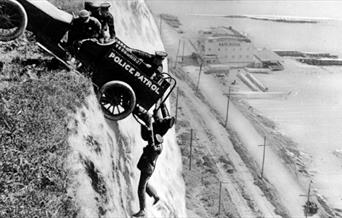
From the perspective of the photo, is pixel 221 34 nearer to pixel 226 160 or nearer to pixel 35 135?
pixel 226 160

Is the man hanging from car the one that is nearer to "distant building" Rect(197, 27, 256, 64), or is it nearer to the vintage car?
the vintage car

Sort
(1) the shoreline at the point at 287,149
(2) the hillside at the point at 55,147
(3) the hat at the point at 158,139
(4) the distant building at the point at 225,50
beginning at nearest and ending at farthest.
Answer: (2) the hillside at the point at 55,147 < (3) the hat at the point at 158,139 < (1) the shoreline at the point at 287,149 < (4) the distant building at the point at 225,50

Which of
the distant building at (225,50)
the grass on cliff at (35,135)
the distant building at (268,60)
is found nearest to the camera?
the grass on cliff at (35,135)

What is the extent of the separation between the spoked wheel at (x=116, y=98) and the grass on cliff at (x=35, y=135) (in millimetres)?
522

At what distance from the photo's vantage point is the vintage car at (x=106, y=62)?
9711mm

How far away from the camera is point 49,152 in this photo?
6.98m

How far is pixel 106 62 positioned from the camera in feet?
32.2

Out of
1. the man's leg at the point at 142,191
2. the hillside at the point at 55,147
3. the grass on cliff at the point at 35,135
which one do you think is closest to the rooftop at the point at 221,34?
the hillside at the point at 55,147

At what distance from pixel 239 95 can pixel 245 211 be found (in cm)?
2828

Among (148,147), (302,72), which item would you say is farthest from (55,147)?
(302,72)

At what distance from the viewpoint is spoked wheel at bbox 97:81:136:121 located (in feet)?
32.0

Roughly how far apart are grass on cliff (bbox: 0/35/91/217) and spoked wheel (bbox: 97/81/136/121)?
52 cm

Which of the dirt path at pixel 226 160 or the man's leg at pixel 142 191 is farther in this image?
the dirt path at pixel 226 160

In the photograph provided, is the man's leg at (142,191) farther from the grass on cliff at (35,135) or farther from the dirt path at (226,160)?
the dirt path at (226,160)
